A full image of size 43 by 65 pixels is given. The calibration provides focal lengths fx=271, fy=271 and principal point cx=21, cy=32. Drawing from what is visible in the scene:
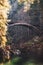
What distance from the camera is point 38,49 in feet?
107

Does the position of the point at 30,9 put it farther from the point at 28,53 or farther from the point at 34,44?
the point at 28,53

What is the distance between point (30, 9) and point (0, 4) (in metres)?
21.1

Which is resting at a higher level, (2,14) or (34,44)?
(2,14)

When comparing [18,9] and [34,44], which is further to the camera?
[18,9]

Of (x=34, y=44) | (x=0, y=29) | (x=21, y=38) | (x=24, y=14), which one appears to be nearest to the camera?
(x=0, y=29)

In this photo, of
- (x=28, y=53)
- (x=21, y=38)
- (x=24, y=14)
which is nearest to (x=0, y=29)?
(x=28, y=53)

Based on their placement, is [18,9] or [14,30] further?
[18,9]

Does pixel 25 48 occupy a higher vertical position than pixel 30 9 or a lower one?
lower

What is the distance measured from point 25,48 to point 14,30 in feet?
29.2

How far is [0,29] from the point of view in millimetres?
19766

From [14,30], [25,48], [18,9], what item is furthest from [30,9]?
[25,48]

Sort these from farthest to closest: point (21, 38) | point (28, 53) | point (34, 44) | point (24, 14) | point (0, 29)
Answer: point (24, 14) < point (21, 38) < point (34, 44) < point (28, 53) < point (0, 29)

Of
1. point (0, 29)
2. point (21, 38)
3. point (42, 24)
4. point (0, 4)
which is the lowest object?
point (21, 38)

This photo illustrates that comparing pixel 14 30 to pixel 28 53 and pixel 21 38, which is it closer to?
pixel 21 38
